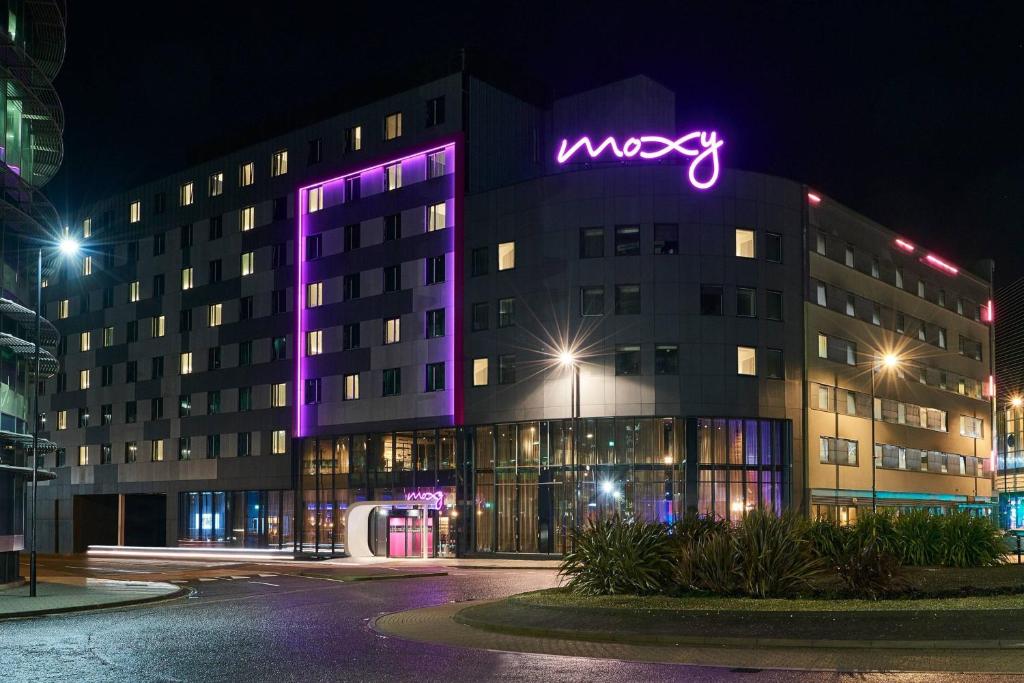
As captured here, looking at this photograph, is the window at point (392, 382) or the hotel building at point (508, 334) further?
the window at point (392, 382)

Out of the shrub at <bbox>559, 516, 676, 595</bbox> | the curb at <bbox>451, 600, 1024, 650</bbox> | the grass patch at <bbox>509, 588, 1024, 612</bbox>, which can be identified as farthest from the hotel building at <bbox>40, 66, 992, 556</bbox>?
the curb at <bbox>451, 600, 1024, 650</bbox>

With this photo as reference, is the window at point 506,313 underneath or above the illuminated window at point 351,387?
above

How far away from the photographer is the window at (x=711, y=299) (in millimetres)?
56656

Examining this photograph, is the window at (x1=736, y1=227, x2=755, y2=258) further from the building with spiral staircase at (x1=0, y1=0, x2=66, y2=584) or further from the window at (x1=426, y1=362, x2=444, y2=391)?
the building with spiral staircase at (x1=0, y1=0, x2=66, y2=584)

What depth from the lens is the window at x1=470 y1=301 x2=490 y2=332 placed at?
59594 millimetres

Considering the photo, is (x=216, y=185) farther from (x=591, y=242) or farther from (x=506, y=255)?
(x=591, y=242)

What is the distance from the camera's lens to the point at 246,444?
234 ft

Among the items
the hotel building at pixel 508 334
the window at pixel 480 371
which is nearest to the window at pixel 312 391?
the hotel building at pixel 508 334

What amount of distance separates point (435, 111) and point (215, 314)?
21.6 m

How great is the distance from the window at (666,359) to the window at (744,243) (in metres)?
6.03

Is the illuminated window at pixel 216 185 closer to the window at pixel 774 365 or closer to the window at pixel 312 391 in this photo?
the window at pixel 312 391

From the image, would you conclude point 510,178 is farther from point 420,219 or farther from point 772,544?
point 772,544

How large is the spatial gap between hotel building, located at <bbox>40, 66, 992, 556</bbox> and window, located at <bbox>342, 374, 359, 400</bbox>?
5.7 inches

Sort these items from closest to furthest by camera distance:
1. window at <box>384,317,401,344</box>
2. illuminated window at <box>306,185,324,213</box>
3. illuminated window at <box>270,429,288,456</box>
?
window at <box>384,317,401,344</box>
illuminated window at <box>306,185,324,213</box>
illuminated window at <box>270,429,288,456</box>
